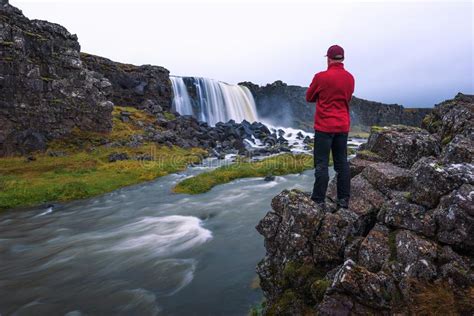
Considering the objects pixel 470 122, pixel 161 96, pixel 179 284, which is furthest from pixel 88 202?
pixel 161 96

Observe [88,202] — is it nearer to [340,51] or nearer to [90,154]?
[90,154]

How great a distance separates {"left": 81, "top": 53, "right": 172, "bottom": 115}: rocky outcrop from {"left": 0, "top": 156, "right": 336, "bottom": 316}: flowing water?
5441 cm

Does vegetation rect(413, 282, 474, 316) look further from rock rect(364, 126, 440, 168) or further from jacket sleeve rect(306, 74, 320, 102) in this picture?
rock rect(364, 126, 440, 168)

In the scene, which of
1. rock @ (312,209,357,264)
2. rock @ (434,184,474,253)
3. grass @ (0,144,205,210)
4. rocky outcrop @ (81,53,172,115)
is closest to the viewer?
rock @ (434,184,474,253)

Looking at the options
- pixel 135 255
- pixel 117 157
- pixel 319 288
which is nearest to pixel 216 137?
pixel 117 157

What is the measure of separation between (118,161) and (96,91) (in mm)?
19967

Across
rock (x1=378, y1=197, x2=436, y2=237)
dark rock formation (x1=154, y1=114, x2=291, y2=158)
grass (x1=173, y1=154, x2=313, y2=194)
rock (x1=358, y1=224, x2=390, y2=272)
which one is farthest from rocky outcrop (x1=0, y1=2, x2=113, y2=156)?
rock (x1=378, y1=197, x2=436, y2=237)

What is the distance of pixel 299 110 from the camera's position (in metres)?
116

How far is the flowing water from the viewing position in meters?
10.5

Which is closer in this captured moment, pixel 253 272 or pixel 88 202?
pixel 253 272

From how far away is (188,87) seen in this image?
8706 cm

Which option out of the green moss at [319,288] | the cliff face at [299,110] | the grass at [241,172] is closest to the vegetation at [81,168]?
the grass at [241,172]

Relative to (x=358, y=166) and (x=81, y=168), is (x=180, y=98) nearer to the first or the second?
(x=81, y=168)

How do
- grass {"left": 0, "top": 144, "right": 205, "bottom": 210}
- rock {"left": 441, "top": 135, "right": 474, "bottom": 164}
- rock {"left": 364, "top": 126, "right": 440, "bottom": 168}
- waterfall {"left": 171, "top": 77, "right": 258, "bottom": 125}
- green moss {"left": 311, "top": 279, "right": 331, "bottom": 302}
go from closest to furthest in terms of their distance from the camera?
1. green moss {"left": 311, "top": 279, "right": 331, "bottom": 302}
2. rock {"left": 441, "top": 135, "right": 474, "bottom": 164}
3. rock {"left": 364, "top": 126, "right": 440, "bottom": 168}
4. grass {"left": 0, "top": 144, "right": 205, "bottom": 210}
5. waterfall {"left": 171, "top": 77, "right": 258, "bottom": 125}
